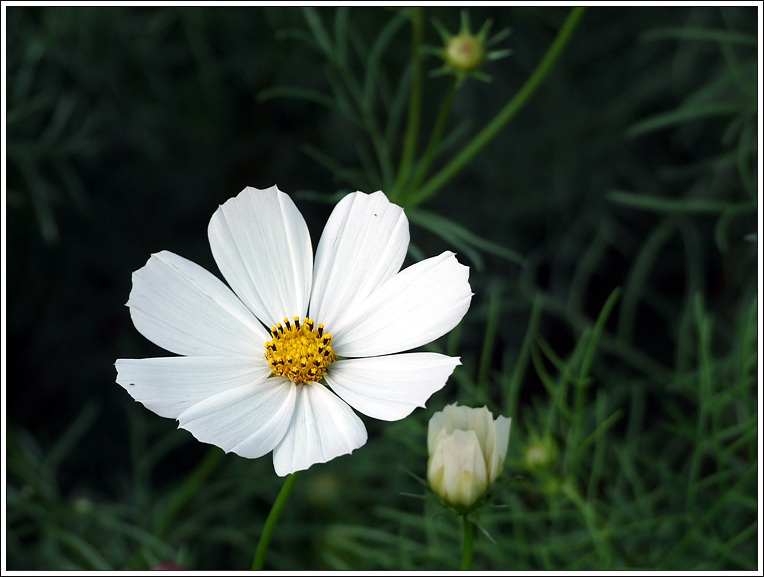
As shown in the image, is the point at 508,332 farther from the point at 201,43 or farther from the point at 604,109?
the point at 201,43

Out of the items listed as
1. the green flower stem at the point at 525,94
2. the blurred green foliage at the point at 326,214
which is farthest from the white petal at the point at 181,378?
Answer: the blurred green foliage at the point at 326,214

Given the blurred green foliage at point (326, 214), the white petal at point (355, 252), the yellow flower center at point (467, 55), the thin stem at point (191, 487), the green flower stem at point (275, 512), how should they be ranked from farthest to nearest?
the blurred green foliage at point (326, 214), the thin stem at point (191, 487), the yellow flower center at point (467, 55), the white petal at point (355, 252), the green flower stem at point (275, 512)

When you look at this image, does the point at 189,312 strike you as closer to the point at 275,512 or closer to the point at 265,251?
the point at 265,251

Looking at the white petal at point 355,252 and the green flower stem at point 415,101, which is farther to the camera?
the green flower stem at point 415,101

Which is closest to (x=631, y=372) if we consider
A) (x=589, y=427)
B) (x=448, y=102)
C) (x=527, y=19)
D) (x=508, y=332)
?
(x=508, y=332)

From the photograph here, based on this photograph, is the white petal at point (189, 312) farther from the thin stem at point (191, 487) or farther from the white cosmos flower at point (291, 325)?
the thin stem at point (191, 487)

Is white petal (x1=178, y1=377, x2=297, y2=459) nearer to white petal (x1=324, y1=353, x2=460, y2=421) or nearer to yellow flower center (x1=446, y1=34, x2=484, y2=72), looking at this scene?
white petal (x1=324, y1=353, x2=460, y2=421)

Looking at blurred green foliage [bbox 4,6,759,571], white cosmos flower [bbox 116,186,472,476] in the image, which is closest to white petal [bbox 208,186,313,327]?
white cosmos flower [bbox 116,186,472,476]

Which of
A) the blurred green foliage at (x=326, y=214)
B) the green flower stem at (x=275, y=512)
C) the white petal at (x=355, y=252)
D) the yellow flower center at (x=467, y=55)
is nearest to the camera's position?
the green flower stem at (x=275, y=512)
